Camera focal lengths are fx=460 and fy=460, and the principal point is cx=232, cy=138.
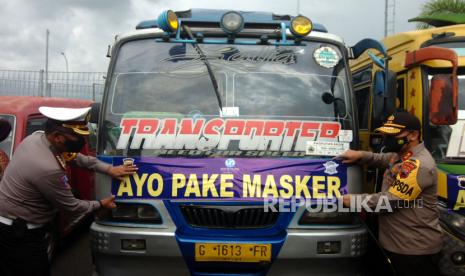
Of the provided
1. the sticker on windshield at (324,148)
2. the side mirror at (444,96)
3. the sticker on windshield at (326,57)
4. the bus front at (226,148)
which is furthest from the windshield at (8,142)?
the side mirror at (444,96)

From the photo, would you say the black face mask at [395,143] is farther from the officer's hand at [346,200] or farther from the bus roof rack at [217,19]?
the bus roof rack at [217,19]

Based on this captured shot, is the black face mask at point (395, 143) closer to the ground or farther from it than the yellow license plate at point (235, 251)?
farther from it

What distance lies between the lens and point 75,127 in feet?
10.5

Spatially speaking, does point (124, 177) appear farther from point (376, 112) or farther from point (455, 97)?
point (455, 97)

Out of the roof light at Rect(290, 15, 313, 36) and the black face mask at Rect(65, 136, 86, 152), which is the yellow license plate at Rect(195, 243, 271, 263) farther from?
the roof light at Rect(290, 15, 313, 36)

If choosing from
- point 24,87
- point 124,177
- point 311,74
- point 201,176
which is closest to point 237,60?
point 311,74

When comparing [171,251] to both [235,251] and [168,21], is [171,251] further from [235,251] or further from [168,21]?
[168,21]

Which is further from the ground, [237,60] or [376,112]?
[237,60]

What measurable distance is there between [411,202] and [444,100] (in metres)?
0.96

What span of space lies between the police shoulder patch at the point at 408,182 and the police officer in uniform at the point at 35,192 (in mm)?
2243

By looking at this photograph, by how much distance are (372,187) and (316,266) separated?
188 cm

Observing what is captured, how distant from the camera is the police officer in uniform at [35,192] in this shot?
3.08 metres

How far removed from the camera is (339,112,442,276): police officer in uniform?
3195mm

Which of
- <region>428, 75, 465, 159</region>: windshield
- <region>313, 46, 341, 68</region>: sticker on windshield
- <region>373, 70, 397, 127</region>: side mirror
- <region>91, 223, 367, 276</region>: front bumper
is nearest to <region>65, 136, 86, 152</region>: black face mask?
<region>91, 223, 367, 276</region>: front bumper
